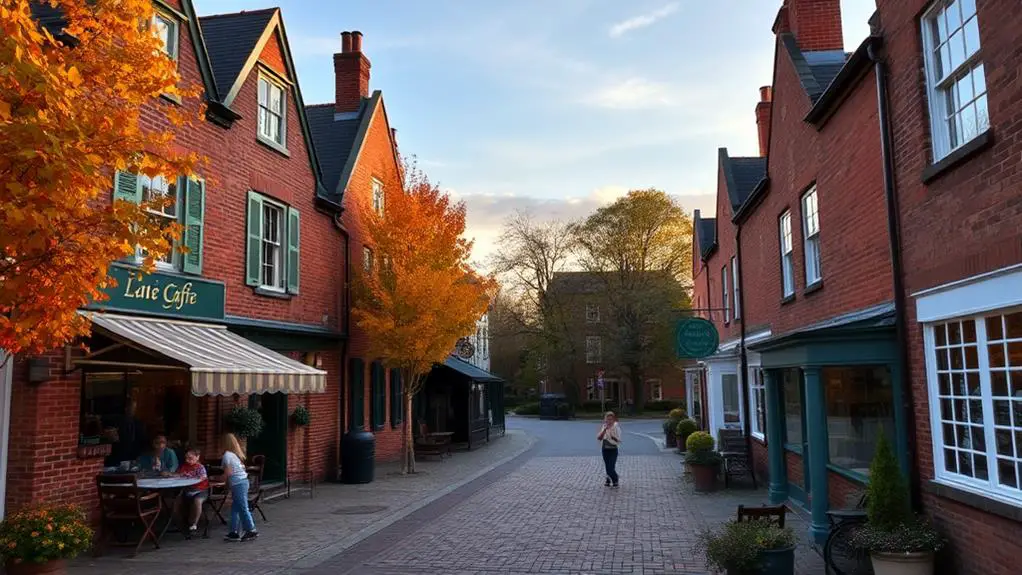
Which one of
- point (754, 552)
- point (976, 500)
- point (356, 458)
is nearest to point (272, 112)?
point (356, 458)

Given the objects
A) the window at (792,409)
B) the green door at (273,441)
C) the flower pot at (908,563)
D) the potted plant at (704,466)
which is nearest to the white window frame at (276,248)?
the green door at (273,441)

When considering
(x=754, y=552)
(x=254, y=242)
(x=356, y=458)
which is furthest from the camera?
→ (x=356, y=458)

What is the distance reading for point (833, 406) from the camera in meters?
11.9

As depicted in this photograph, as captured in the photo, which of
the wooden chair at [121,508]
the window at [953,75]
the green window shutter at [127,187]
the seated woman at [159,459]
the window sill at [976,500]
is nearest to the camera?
the window sill at [976,500]

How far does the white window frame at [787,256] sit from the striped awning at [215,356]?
8.62 meters

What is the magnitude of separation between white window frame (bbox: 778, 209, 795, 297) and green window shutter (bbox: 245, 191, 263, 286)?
10089mm

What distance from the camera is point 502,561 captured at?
941 centimetres

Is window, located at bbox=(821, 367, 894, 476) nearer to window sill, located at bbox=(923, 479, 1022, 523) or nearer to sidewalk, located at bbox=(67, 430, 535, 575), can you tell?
window sill, located at bbox=(923, 479, 1022, 523)

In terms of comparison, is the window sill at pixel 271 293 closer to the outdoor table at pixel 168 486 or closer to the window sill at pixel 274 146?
the window sill at pixel 274 146

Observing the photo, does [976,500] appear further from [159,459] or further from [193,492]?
[159,459]

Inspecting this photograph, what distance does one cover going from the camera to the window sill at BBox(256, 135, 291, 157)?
14993 mm

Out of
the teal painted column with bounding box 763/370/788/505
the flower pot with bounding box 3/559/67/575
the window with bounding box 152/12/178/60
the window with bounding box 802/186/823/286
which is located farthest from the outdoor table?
the window with bounding box 802/186/823/286

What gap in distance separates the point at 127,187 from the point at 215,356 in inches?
117

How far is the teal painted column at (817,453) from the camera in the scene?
377 inches
